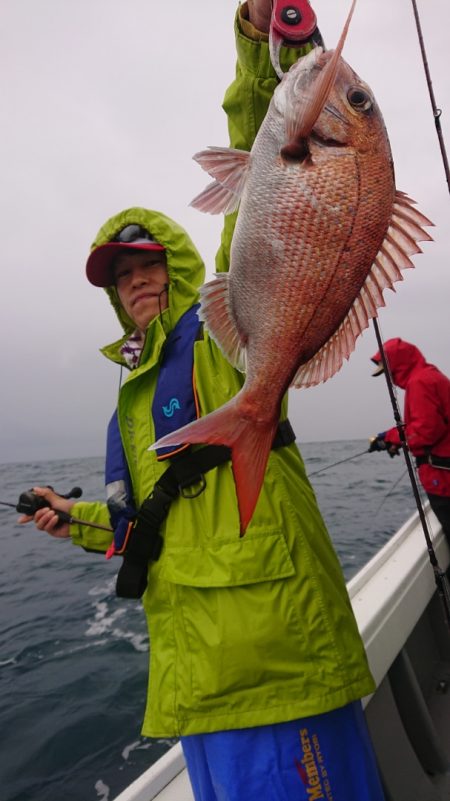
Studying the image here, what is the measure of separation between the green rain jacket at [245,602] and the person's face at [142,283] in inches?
18.8

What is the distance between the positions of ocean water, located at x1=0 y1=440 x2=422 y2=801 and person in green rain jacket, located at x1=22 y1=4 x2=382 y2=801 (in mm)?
2260

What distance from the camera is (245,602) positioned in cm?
149

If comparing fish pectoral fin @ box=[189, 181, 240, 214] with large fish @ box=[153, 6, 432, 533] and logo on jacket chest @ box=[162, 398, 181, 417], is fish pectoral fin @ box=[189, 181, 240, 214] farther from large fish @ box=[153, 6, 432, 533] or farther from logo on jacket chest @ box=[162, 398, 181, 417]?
logo on jacket chest @ box=[162, 398, 181, 417]

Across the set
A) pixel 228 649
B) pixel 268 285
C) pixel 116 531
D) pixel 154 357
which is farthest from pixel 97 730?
pixel 268 285

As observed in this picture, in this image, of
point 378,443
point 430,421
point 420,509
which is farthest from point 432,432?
point 420,509

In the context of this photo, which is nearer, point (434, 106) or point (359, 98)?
point (359, 98)

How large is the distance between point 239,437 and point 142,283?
48.8 inches

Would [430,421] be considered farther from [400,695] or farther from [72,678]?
[72,678]

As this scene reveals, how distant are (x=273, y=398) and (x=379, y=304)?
0.34 m

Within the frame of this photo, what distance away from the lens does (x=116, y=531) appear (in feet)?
6.30

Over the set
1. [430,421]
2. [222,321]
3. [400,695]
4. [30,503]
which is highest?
[222,321]

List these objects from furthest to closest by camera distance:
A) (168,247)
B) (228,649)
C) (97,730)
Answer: (97,730) < (168,247) < (228,649)

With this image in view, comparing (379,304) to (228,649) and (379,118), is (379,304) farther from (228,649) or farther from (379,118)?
(228,649)

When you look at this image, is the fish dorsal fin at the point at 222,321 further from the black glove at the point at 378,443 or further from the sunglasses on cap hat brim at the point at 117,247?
the black glove at the point at 378,443
